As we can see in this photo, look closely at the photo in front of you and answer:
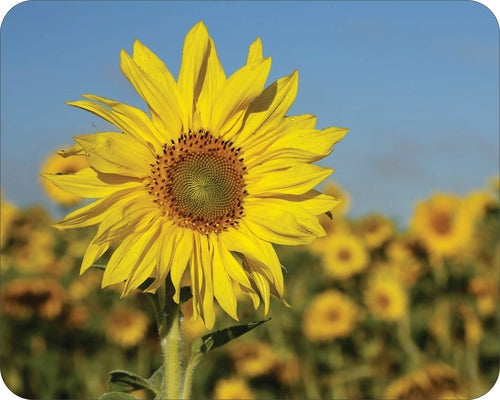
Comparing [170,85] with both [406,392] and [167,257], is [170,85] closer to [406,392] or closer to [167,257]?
[167,257]

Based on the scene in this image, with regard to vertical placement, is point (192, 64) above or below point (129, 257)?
above

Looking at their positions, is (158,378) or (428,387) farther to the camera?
(428,387)

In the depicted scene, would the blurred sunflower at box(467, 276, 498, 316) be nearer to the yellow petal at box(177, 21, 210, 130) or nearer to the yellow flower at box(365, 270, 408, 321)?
the yellow flower at box(365, 270, 408, 321)

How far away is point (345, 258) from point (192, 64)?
1697 millimetres

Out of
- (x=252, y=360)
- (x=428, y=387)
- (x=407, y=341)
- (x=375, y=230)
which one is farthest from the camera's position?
(x=375, y=230)

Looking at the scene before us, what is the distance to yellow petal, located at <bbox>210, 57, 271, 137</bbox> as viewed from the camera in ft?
2.63

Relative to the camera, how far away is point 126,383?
795mm

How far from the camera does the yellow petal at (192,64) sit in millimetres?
803

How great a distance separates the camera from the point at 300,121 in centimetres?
80

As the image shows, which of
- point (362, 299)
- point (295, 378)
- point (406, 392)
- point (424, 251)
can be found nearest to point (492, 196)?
point (424, 251)

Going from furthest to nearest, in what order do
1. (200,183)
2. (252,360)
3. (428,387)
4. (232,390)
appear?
1. (252,360)
2. (232,390)
3. (428,387)
4. (200,183)

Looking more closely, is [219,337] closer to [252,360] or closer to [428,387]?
[428,387]

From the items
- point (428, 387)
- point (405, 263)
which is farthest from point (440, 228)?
point (428, 387)

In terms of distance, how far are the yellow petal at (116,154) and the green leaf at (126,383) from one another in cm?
20
